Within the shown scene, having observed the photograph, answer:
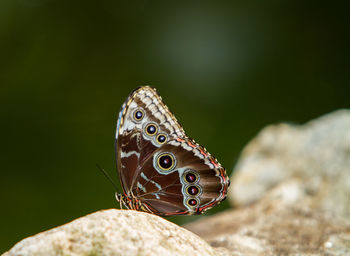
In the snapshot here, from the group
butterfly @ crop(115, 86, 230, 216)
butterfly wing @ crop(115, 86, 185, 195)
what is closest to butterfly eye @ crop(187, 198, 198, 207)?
butterfly @ crop(115, 86, 230, 216)

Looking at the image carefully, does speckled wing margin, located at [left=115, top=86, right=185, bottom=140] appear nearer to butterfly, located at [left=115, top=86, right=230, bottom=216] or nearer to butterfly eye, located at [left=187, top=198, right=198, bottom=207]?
butterfly, located at [left=115, top=86, right=230, bottom=216]

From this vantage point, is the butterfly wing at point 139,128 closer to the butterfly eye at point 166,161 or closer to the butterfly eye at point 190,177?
the butterfly eye at point 166,161

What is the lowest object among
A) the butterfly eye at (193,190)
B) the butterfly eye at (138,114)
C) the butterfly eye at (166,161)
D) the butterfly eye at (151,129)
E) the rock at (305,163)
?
the butterfly eye at (193,190)

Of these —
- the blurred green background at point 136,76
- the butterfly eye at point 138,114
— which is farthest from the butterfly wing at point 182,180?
the blurred green background at point 136,76

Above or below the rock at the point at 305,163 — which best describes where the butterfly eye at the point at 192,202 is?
below

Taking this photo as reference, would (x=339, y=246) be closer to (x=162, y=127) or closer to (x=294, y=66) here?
(x=162, y=127)

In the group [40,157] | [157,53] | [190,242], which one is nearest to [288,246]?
[190,242]

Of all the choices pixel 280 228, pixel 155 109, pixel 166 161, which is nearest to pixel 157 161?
pixel 166 161
